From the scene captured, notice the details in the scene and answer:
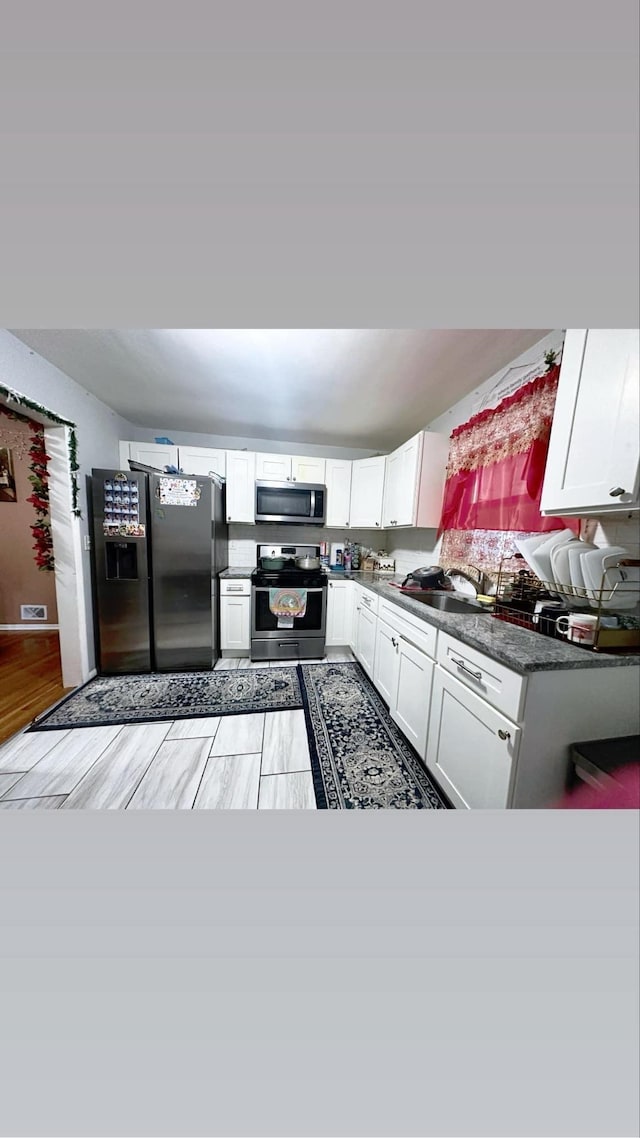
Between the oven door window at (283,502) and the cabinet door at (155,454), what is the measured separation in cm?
73

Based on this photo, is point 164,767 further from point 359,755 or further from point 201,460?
point 201,460

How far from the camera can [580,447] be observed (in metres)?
0.99

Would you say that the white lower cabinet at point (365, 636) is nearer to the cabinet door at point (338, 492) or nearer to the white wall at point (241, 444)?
the cabinet door at point (338, 492)

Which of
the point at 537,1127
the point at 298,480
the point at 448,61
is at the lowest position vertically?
the point at 537,1127

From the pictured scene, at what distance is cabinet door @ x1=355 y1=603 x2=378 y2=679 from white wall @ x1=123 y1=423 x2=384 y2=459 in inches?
59.2

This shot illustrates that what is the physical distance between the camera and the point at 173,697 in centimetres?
189

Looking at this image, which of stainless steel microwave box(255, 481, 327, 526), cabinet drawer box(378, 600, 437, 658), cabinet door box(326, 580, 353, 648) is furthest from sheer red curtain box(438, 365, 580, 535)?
stainless steel microwave box(255, 481, 327, 526)

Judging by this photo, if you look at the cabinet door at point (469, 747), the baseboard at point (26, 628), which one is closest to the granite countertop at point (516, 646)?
the cabinet door at point (469, 747)

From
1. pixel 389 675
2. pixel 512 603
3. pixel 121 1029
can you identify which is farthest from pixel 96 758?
pixel 512 603

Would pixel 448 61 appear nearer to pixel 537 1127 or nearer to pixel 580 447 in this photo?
pixel 580 447

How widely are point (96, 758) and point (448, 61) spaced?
2.29 m

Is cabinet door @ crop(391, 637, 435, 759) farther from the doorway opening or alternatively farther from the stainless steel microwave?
the doorway opening

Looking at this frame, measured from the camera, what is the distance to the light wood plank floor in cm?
118

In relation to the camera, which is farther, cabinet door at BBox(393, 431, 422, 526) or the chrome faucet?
cabinet door at BBox(393, 431, 422, 526)
